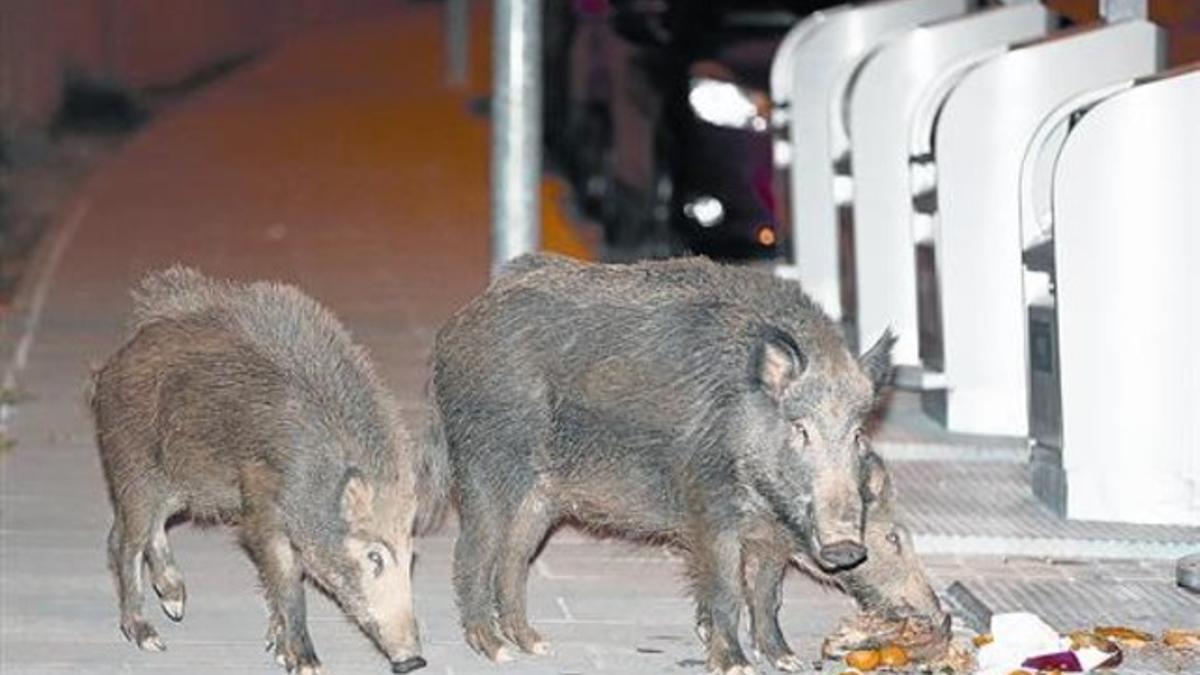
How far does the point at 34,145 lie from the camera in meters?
25.3

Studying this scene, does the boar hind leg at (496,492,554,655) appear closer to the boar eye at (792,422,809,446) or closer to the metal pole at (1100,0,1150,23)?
the boar eye at (792,422,809,446)

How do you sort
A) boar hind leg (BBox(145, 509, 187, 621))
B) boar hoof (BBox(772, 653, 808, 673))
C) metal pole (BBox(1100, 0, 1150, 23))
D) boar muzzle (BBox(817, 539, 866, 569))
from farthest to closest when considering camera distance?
metal pole (BBox(1100, 0, 1150, 23)) → boar hind leg (BBox(145, 509, 187, 621)) → boar hoof (BBox(772, 653, 808, 673)) → boar muzzle (BBox(817, 539, 866, 569))

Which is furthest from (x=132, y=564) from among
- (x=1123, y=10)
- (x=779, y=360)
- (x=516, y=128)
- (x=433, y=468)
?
(x=1123, y=10)

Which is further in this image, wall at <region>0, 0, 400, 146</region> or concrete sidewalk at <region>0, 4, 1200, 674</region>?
wall at <region>0, 0, 400, 146</region>

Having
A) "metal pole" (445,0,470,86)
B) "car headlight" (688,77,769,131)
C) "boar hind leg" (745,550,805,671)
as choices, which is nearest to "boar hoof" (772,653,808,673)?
"boar hind leg" (745,550,805,671)

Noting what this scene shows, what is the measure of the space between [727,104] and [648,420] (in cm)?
779

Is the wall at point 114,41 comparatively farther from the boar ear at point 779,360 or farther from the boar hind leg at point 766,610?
the boar ear at point 779,360

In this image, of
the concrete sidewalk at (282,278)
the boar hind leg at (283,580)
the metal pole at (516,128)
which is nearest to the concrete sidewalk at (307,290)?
the concrete sidewalk at (282,278)

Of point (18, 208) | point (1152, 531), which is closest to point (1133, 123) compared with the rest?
point (1152, 531)

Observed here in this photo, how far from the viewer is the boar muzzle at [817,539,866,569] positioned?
24.8 ft

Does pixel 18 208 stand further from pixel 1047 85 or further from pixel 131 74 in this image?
pixel 1047 85

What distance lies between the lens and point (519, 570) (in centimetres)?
850

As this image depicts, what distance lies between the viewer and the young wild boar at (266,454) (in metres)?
7.85

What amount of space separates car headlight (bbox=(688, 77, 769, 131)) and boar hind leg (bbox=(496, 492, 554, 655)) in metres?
7.35
